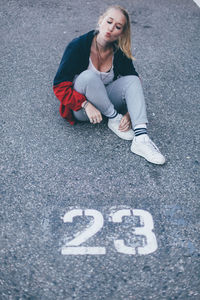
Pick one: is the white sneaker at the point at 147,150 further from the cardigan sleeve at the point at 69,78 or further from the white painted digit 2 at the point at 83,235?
the white painted digit 2 at the point at 83,235

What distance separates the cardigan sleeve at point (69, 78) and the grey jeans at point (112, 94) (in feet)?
0.25

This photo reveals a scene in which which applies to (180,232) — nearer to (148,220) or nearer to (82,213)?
(148,220)

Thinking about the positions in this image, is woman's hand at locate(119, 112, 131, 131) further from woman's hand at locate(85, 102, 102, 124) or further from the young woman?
woman's hand at locate(85, 102, 102, 124)

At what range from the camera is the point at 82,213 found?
2.63 metres

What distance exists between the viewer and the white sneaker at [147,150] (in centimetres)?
310

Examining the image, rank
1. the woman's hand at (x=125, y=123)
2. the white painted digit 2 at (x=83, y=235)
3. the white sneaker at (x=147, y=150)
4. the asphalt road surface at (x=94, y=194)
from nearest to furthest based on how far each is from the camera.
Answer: the asphalt road surface at (x=94, y=194) → the white painted digit 2 at (x=83, y=235) → the white sneaker at (x=147, y=150) → the woman's hand at (x=125, y=123)

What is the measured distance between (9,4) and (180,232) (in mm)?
5265

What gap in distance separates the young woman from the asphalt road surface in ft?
0.58

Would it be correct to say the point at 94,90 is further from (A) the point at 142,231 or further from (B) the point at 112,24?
(A) the point at 142,231

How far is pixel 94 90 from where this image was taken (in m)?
3.12

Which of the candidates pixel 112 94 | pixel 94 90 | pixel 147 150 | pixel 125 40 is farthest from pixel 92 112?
pixel 125 40

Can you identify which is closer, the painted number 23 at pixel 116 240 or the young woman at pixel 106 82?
the painted number 23 at pixel 116 240

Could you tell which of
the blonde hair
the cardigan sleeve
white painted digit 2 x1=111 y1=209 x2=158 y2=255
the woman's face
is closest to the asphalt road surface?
white painted digit 2 x1=111 y1=209 x2=158 y2=255

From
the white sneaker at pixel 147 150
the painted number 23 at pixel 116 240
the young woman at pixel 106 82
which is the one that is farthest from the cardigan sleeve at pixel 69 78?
the painted number 23 at pixel 116 240
